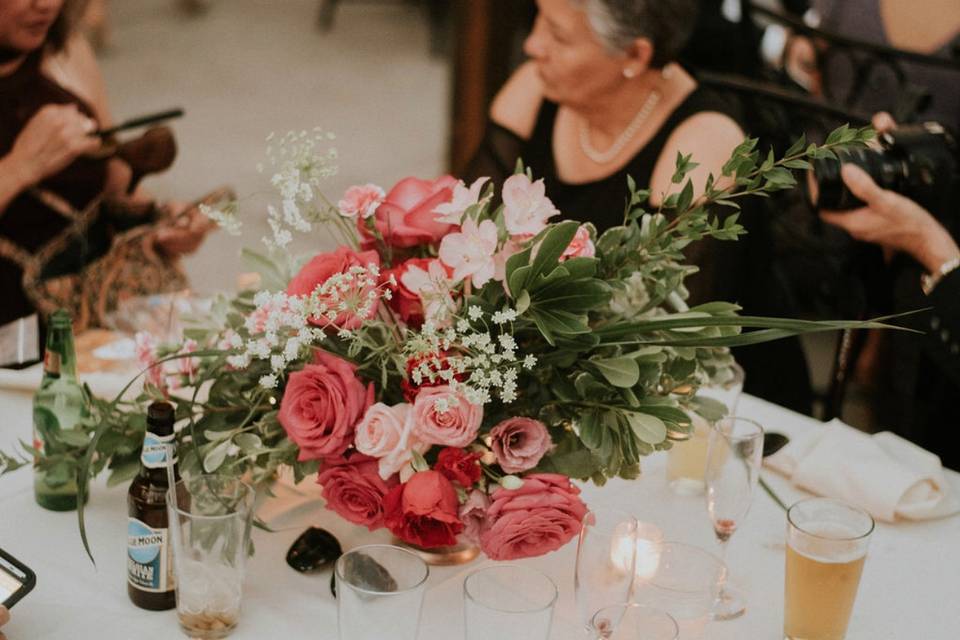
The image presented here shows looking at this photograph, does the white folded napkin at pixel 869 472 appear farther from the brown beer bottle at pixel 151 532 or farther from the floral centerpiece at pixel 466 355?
the brown beer bottle at pixel 151 532

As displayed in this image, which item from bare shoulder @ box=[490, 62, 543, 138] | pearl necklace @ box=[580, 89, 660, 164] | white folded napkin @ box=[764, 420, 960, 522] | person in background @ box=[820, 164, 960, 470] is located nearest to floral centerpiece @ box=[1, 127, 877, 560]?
white folded napkin @ box=[764, 420, 960, 522]

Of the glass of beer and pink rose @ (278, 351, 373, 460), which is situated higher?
pink rose @ (278, 351, 373, 460)

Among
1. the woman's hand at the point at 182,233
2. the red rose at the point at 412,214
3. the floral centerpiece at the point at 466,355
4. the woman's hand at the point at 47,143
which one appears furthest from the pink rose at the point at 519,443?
the woman's hand at the point at 47,143

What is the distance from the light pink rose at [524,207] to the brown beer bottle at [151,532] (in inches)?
16.9

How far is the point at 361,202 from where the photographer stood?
131 centimetres

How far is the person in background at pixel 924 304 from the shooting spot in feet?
6.79

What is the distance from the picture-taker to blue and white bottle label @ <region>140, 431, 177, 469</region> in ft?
4.00

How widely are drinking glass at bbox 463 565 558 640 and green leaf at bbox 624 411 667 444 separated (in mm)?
192

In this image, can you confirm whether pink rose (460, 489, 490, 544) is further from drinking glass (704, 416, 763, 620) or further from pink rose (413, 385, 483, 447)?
drinking glass (704, 416, 763, 620)

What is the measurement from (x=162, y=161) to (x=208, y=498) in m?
1.48

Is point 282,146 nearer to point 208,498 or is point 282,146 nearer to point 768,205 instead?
point 208,498

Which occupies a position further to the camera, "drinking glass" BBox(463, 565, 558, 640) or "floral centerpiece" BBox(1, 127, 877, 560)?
"floral centerpiece" BBox(1, 127, 877, 560)

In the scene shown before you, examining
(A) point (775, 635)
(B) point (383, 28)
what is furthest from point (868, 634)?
(B) point (383, 28)

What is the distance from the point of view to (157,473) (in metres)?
1.26
